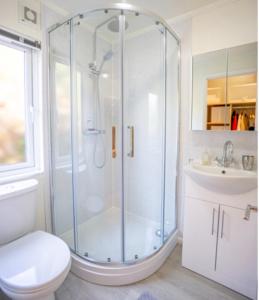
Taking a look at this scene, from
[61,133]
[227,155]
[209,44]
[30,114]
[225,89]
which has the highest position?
[209,44]

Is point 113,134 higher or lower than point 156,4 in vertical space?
lower

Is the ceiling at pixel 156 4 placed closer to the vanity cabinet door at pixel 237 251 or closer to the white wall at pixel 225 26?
the white wall at pixel 225 26

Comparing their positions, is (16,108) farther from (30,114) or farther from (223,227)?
(223,227)

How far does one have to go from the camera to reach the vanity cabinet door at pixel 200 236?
64.9 inches

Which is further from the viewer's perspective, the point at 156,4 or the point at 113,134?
the point at 113,134

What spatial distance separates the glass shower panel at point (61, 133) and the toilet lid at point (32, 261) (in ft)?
1.89

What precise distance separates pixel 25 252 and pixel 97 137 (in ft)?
4.49

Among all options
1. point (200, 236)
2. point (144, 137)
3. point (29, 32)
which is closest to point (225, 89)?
point (144, 137)

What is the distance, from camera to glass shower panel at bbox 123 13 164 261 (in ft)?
6.48

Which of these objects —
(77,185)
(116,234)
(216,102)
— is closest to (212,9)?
(216,102)

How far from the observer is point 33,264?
→ 1.20 metres

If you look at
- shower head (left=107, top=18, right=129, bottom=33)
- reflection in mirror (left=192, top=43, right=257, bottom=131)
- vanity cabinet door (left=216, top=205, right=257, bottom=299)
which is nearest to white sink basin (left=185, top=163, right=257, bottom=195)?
vanity cabinet door (left=216, top=205, right=257, bottom=299)

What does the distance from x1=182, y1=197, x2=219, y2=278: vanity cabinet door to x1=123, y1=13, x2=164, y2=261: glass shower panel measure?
32 centimetres

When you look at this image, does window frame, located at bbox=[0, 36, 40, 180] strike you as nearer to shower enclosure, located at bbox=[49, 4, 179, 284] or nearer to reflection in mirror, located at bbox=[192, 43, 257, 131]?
shower enclosure, located at bbox=[49, 4, 179, 284]
